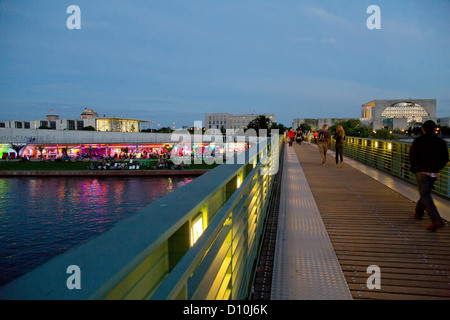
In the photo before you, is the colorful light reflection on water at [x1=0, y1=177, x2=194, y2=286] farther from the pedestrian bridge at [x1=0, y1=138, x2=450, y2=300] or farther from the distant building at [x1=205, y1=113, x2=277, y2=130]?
the distant building at [x1=205, y1=113, x2=277, y2=130]

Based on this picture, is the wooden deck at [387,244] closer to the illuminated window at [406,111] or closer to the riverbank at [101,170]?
the riverbank at [101,170]

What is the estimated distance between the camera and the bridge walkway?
118 inches

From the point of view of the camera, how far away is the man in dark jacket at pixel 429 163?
4.45 m

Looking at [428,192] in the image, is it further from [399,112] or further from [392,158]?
[399,112]

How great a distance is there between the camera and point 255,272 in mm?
3420

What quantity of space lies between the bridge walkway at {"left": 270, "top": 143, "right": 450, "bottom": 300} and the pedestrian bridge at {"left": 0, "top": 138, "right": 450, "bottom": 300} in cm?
1

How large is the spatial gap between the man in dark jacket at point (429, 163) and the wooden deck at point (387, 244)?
30 centimetres

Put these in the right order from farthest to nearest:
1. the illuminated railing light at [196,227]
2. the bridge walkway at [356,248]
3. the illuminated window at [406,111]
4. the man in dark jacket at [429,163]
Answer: the illuminated window at [406,111], the man in dark jacket at [429,163], the bridge walkway at [356,248], the illuminated railing light at [196,227]

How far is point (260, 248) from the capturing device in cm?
412

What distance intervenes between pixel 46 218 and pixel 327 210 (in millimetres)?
27939

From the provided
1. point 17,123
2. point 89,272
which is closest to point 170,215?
point 89,272

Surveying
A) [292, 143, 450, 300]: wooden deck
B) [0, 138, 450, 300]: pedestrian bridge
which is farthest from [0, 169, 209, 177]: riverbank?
[292, 143, 450, 300]: wooden deck

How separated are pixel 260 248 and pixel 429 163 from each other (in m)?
2.62

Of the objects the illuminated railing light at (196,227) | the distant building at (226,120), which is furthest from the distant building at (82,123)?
the illuminated railing light at (196,227)
